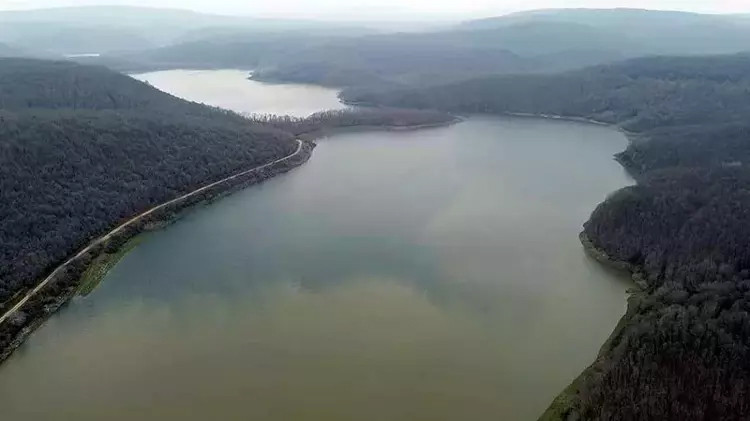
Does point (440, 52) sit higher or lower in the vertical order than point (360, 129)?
higher

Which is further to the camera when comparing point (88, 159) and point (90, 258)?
point (88, 159)

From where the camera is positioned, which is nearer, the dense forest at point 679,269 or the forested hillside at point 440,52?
the dense forest at point 679,269

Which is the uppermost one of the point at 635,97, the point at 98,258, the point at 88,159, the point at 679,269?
the point at 635,97

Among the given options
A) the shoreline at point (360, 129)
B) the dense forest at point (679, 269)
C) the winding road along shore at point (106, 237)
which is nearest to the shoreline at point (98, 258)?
the winding road along shore at point (106, 237)

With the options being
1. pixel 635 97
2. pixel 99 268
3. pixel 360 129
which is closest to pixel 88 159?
pixel 99 268

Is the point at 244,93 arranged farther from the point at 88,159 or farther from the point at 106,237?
the point at 106,237

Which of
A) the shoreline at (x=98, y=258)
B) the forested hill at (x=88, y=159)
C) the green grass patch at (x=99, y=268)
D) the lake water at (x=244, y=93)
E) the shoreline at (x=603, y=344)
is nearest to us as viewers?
the shoreline at (x=603, y=344)

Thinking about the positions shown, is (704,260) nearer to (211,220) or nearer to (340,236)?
(340,236)

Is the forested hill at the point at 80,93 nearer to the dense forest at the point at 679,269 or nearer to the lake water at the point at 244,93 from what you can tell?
the lake water at the point at 244,93
